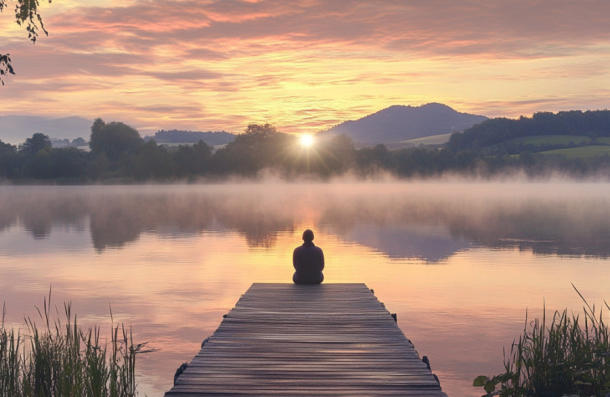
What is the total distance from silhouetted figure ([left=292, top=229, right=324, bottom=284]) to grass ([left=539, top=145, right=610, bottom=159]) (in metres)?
145

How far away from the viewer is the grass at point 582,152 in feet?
486

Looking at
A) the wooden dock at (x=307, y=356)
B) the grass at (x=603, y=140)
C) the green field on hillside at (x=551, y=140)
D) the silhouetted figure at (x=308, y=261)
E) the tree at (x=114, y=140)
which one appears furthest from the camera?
the tree at (x=114, y=140)

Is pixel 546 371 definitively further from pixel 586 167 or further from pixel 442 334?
pixel 586 167

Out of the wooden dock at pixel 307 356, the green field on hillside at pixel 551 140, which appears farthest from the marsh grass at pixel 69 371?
the green field on hillside at pixel 551 140

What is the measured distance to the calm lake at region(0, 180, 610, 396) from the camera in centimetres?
1606

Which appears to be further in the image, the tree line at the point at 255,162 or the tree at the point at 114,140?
the tree at the point at 114,140

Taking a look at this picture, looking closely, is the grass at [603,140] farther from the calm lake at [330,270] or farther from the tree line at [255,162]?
the calm lake at [330,270]

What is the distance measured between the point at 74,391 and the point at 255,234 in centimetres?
3568

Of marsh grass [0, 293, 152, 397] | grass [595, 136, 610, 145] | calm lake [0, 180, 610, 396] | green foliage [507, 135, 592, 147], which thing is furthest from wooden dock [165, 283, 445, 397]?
grass [595, 136, 610, 145]

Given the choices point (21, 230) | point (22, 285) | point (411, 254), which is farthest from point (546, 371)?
point (21, 230)

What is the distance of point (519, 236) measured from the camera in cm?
4209

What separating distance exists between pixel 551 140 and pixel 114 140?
10619cm

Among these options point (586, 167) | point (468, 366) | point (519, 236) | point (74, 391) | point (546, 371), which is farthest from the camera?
point (586, 167)

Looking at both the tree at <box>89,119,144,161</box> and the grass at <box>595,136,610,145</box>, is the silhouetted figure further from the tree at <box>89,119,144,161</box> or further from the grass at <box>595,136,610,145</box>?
the grass at <box>595,136,610,145</box>
